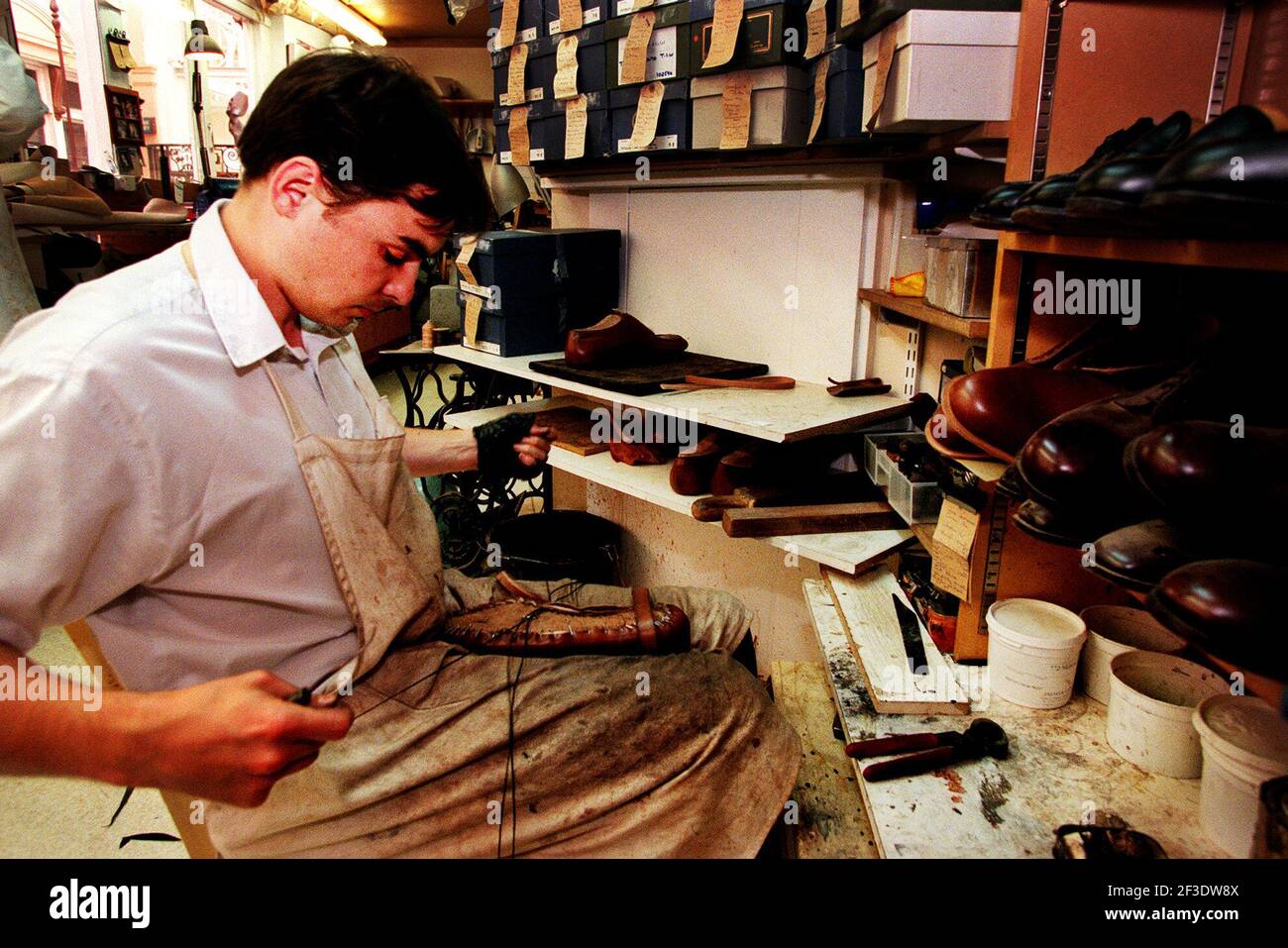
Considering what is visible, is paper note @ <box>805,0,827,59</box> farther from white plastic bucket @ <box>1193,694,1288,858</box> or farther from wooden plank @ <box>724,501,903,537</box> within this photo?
white plastic bucket @ <box>1193,694,1288,858</box>

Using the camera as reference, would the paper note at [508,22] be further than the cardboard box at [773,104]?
Yes

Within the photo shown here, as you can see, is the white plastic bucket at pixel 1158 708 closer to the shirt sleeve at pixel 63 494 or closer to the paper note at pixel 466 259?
the shirt sleeve at pixel 63 494

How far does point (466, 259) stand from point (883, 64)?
5.45 ft

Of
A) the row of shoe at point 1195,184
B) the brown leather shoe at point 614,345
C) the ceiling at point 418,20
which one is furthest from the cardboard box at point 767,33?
the ceiling at point 418,20

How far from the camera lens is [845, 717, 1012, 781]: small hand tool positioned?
48.8 inches

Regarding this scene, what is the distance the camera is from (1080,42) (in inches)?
49.9

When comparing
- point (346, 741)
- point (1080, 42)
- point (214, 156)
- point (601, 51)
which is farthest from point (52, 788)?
point (214, 156)

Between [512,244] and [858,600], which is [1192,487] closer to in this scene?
[858,600]

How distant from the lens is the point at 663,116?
2479 mm

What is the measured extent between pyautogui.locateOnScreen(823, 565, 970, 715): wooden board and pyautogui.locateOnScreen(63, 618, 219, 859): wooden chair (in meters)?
1.14

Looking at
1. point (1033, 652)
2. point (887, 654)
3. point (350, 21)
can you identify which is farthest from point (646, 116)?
point (350, 21)

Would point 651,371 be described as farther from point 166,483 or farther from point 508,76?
point 166,483

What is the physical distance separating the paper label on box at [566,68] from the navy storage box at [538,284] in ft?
1.49

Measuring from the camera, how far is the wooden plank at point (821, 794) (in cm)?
134
